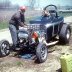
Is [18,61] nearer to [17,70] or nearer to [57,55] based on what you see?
[17,70]

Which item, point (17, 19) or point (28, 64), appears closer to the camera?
point (28, 64)

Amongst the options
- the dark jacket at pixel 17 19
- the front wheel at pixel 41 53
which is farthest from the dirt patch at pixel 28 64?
the dark jacket at pixel 17 19

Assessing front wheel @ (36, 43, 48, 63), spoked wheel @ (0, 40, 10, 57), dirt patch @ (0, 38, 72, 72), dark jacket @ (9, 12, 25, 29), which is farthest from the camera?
dark jacket @ (9, 12, 25, 29)

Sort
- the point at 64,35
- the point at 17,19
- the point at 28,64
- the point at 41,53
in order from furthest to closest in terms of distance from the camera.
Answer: the point at 64,35, the point at 17,19, the point at 41,53, the point at 28,64

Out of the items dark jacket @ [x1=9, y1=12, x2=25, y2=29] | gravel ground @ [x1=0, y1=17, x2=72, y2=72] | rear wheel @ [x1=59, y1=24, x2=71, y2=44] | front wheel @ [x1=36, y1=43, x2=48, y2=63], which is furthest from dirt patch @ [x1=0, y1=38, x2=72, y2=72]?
rear wheel @ [x1=59, y1=24, x2=71, y2=44]

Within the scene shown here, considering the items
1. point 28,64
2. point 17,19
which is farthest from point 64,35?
point 28,64

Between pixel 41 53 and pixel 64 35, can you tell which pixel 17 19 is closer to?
pixel 41 53

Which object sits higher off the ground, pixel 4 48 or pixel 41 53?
pixel 41 53

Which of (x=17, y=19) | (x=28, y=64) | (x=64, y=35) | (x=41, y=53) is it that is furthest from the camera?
(x=64, y=35)

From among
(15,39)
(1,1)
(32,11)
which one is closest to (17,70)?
(15,39)

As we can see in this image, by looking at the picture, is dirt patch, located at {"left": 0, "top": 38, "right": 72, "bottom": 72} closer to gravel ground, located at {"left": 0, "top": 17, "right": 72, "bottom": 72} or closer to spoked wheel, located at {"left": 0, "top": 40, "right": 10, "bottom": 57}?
gravel ground, located at {"left": 0, "top": 17, "right": 72, "bottom": 72}

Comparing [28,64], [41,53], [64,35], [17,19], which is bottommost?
[28,64]

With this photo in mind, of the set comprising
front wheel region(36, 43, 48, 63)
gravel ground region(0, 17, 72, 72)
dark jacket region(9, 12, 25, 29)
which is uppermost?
dark jacket region(9, 12, 25, 29)

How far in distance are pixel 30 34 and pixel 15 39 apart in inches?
26.8
